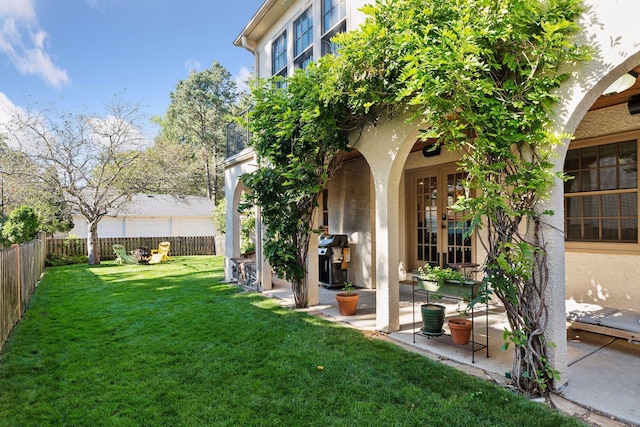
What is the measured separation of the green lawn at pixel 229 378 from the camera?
3.08 m

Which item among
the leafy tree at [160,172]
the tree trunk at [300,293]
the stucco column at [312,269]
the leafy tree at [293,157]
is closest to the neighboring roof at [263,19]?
the leafy tree at [293,157]

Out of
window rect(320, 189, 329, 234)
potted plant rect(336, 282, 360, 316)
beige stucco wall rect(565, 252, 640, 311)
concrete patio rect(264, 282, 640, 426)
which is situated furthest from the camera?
window rect(320, 189, 329, 234)

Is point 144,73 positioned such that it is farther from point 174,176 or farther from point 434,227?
point 434,227

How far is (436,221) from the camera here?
8.39 metres

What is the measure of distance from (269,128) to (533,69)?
4.16 meters

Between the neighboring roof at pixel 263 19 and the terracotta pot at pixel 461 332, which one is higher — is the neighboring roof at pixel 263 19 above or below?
above

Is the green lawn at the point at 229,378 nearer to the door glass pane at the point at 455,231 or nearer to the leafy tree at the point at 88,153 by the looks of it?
the door glass pane at the point at 455,231

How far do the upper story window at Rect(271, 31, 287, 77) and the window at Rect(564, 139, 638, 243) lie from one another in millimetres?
6424

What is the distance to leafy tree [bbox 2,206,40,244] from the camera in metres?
13.5

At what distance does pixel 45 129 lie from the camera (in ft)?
53.3

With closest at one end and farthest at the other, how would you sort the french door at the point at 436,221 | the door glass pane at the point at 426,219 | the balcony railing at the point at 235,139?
the french door at the point at 436,221, the door glass pane at the point at 426,219, the balcony railing at the point at 235,139

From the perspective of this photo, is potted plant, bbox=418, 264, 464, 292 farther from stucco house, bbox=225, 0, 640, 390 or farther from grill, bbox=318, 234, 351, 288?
grill, bbox=318, 234, 351, 288

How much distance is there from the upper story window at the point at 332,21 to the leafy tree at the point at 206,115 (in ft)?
75.8

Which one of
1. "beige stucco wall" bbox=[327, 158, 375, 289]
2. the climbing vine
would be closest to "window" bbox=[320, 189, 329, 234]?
"beige stucco wall" bbox=[327, 158, 375, 289]
